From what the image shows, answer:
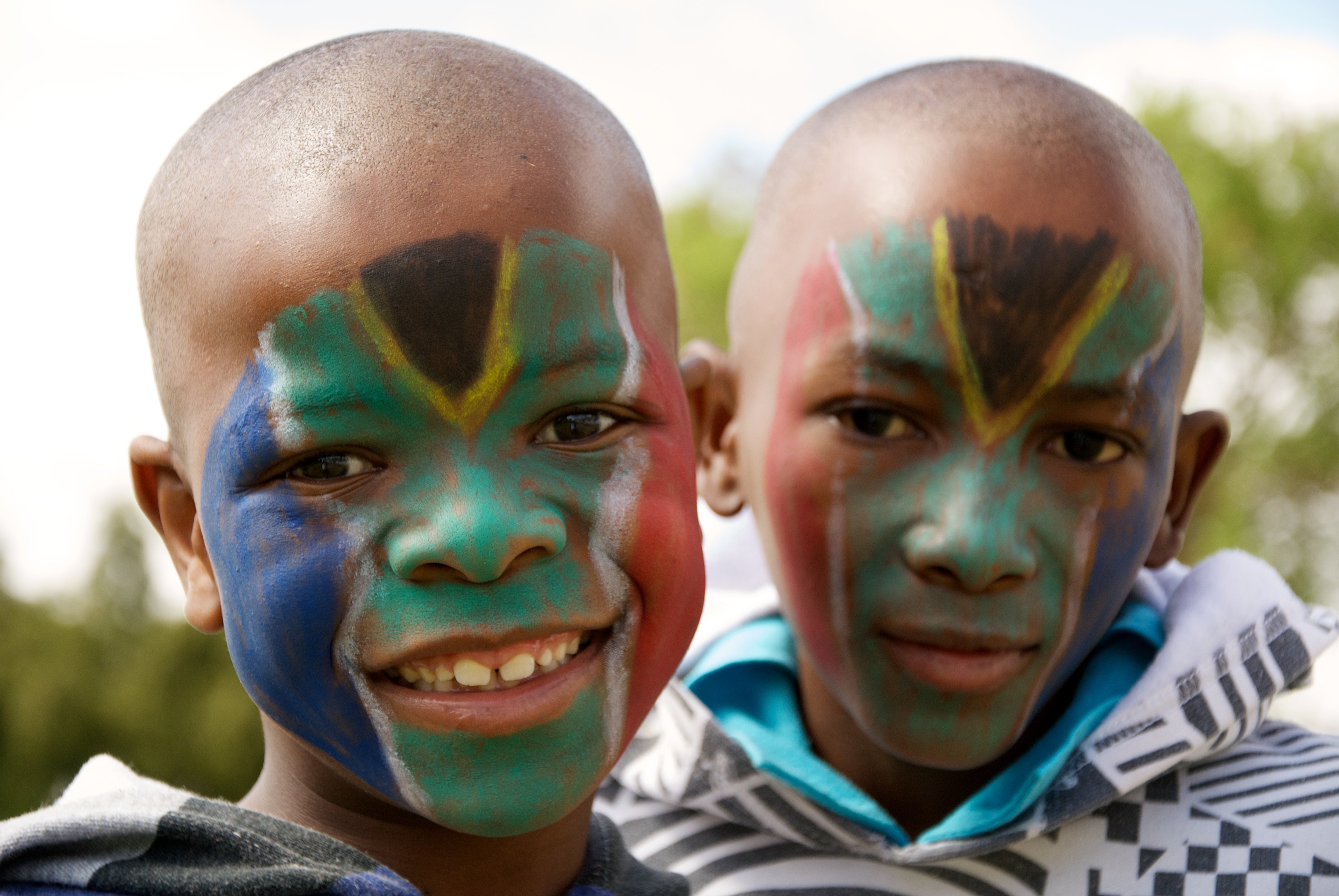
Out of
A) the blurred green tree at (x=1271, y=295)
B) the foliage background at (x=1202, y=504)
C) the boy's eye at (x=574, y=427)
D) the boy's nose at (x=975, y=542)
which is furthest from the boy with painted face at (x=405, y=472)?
the blurred green tree at (x=1271, y=295)

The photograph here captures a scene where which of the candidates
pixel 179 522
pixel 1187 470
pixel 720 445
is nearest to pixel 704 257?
A: pixel 720 445

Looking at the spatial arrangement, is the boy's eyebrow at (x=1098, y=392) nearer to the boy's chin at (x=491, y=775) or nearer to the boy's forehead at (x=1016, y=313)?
the boy's forehead at (x=1016, y=313)

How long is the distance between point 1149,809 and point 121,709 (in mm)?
13037

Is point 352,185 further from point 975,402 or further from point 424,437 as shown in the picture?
point 975,402

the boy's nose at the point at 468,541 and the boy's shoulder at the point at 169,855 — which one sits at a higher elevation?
the boy's nose at the point at 468,541

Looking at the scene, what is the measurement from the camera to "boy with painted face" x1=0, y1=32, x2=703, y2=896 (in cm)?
136

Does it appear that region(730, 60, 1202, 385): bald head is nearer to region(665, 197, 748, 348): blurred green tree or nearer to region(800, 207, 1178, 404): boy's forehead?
region(800, 207, 1178, 404): boy's forehead

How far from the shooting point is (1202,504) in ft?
49.3

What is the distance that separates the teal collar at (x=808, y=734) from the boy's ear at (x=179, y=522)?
966mm

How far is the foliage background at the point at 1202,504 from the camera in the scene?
1270 centimetres

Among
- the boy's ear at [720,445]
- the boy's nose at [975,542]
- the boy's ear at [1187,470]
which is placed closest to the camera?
the boy's nose at [975,542]

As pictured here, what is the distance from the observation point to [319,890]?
55.8 inches

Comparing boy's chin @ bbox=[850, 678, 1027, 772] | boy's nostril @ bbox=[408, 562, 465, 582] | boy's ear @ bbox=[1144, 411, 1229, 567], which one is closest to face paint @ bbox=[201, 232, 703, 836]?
boy's nostril @ bbox=[408, 562, 465, 582]

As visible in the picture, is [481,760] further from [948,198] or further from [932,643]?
[948,198]
